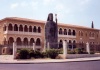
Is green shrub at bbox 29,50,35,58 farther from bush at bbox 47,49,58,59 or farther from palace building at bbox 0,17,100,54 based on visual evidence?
palace building at bbox 0,17,100,54

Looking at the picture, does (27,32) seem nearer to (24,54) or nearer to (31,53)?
(31,53)

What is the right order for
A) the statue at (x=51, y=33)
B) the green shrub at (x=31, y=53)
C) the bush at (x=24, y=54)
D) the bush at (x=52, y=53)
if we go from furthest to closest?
the statue at (x=51, y=33) < the bush at (x=52, y=53) < the green shrub at (x=31, y=53) < the bush at (x=24, y=54)

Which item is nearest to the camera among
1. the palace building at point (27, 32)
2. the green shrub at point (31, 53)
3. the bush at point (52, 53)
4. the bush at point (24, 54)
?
the bush at point (24, 54)

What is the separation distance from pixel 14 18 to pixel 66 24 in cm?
1665

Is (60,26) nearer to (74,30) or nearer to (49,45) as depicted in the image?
(74,30)

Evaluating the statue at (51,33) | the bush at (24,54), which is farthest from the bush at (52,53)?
the statue at (51,33)

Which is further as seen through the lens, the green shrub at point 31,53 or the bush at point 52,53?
the bush at point 52,53

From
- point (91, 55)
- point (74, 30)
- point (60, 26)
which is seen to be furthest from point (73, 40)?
point (91, 55)

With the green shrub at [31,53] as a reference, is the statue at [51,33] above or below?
above

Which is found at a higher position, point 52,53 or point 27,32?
point 27,32

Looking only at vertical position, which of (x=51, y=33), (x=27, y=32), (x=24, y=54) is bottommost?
(x=24, y=54)

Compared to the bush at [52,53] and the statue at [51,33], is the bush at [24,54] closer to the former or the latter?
the bush at [52,53]

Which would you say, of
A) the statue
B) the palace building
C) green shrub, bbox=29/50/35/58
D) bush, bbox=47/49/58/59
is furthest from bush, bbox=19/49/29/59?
the palace building

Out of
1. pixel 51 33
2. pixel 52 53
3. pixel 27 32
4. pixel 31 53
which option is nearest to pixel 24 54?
pixel 31 53
